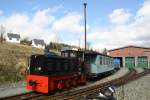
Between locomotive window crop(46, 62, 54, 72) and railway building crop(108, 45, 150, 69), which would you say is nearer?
locomotive window crop(46, 62, 54, 72)

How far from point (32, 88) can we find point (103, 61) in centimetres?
1226

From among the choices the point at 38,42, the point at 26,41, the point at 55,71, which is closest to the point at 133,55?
the point at 55,71

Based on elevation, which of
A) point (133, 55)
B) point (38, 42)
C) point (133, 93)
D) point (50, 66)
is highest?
point (38, 42)

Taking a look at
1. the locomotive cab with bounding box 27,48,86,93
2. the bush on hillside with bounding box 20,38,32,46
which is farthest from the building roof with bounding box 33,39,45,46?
the locomotive cab with bounding box 27,48,86,93

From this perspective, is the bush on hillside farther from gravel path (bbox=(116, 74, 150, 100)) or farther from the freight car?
gravel path (bbox=(116, 74, 150, 100))

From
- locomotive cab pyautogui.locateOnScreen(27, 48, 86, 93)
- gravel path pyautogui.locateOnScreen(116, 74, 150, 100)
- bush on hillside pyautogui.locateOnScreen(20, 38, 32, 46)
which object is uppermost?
bush on hillside pyautogui.locateOnScreen(20, 38, 32, 46)

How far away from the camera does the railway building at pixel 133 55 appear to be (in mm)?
53991

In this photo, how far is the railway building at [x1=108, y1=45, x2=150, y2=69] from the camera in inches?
2126

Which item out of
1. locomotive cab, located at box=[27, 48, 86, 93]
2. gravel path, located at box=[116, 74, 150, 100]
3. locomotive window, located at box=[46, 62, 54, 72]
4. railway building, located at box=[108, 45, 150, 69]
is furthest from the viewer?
railway building, located at box=[108, 45, 150, 69]

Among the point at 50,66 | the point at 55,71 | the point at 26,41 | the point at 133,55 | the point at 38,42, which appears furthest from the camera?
the point at 38,42

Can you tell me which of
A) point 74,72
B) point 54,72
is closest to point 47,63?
point 54,72

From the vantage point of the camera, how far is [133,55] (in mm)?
56188

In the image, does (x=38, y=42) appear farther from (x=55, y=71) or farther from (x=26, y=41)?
(x=55, y=71)

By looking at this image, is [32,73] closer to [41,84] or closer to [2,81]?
[41,84]
